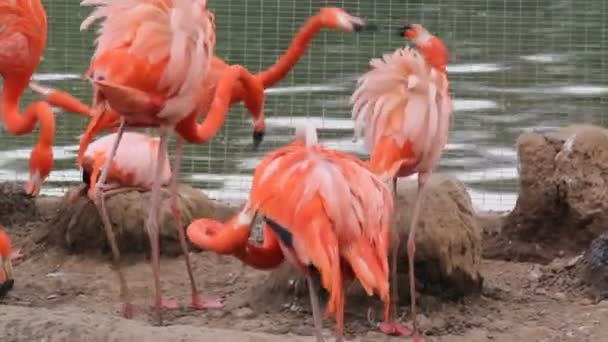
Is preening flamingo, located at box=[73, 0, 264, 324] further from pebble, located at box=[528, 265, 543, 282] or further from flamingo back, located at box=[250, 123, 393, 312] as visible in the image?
pebble, located at box=[528, 265, 543, 282]

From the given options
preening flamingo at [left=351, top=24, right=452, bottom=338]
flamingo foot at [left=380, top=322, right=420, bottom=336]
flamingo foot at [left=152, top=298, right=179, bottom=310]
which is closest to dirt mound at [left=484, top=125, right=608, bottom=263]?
preening flamingo at [left=351, top=24, right=452, bottom=338]

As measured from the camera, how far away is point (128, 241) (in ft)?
18.6

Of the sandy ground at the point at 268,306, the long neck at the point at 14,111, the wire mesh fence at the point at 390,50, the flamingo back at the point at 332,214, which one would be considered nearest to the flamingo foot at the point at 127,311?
the sandy ground at the point at 268,306

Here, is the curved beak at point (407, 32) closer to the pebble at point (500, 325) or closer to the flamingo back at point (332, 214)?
the pebble at point (500, 325)

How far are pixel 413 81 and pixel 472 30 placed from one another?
10.8 feet

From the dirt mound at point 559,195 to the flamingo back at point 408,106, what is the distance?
971 mm

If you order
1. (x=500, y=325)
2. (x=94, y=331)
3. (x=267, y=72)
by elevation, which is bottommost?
(x=500, y=325)

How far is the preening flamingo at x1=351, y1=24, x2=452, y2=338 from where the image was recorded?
185 inches

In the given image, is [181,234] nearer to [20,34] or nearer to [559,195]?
[20,34]

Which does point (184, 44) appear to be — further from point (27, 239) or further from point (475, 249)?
point (27, 239)

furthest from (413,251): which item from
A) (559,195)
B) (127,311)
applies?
(559,195)

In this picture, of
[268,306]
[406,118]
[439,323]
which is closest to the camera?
[406,118]

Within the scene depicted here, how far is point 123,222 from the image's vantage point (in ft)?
18.5

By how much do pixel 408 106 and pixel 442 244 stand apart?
1.78 feet
